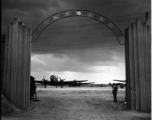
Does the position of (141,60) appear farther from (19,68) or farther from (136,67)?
(19,68)

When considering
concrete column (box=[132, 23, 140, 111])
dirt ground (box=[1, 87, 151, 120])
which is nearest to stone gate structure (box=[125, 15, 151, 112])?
concrete column (box=[132, 23, 140, 111])

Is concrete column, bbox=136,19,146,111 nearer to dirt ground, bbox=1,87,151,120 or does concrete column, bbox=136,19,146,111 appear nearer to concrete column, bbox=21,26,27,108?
dirt ground, bbox=1,87,151,120

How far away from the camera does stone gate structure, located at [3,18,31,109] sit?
612 inches

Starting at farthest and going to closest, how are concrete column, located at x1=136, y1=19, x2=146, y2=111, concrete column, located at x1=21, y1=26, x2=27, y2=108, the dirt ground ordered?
concrete column, located at x1=21, y1=26, x2=27, y2=108 → concrete column, located at x1=136, y1=19, x2=146, y2=111 → the dirt ground

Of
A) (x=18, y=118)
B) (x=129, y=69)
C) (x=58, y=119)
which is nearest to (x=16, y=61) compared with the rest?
(x=18, y=118)

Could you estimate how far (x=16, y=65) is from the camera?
15.8 metres

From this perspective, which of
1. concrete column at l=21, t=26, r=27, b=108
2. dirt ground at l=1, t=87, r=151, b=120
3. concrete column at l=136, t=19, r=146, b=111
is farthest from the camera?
concrete column at l=21, t=26, r=27, b=108

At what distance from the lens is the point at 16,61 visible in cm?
1582

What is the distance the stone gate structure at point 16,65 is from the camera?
15.5m

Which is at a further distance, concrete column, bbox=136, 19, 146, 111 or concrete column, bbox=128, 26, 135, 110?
concrete column, bbox=128, 26, 135, 110

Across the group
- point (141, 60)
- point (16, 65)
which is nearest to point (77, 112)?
point (16, 65)

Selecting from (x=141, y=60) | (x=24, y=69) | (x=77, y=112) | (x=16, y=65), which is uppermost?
(x=141, y=60)

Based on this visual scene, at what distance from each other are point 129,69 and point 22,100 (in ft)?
27.6

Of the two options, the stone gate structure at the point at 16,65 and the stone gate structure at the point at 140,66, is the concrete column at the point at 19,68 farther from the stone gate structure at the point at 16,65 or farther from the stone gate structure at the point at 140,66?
the stone gate structure at the point at 140,66
